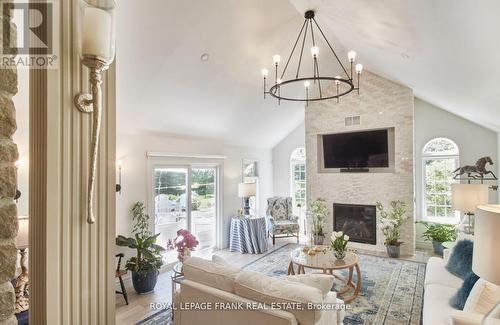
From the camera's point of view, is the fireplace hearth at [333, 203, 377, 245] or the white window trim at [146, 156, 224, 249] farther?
the fireplace hearth at [333, 203, 377, 245]

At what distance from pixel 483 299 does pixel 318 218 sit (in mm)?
4219

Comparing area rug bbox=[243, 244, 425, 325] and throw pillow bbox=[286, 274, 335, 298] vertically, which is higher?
throw pillow bbox=[286, 274, 335, 298]

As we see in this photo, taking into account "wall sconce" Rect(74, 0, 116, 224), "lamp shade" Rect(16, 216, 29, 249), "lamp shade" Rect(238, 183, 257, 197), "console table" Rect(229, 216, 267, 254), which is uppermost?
"wall sconce" Rect(74, 0, 116, 224)

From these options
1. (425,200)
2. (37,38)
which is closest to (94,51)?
(37,38)

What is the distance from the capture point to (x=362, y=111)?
592 centimetres

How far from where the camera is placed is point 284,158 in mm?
7984

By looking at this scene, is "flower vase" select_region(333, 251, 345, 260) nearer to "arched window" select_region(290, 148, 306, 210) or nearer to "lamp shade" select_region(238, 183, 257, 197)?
"lamp shade" select_region(238, 183, 257, 197)

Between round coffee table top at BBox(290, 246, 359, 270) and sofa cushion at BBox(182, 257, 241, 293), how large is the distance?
1.56 metres

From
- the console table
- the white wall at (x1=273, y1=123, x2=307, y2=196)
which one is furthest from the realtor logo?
the white wall at (x1=273, y1=123, x2=307, y2=196)

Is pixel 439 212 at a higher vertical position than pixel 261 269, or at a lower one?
higher

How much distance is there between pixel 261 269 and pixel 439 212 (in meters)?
4.01

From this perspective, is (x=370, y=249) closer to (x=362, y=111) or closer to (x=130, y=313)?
(x=362, y=111)

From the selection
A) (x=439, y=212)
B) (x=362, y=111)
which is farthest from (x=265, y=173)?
(x=439, y=212)

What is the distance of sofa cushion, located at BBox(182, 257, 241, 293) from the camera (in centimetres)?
233
